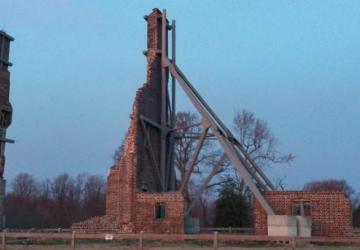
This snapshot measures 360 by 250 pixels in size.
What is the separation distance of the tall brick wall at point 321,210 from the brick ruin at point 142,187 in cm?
394

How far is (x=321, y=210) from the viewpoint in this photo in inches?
1026

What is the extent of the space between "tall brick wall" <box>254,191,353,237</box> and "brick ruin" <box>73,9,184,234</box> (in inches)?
155

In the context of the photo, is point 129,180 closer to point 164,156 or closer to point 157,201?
point 157,201

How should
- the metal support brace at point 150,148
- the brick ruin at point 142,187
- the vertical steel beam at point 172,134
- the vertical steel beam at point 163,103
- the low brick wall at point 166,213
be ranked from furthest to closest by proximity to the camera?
the vertical steel beam at point 172,134
the vertical steel beam at point 163,103
the metal support brace at point 150,148
the brick ruin at point 142,187
the low brick wall at point 166,213

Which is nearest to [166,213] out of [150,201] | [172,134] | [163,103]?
[150,201]

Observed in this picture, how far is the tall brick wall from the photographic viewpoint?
84.5ft

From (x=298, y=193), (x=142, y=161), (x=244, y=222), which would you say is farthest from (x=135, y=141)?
(x=244, y=222)

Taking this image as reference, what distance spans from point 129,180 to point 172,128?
6.32 metres

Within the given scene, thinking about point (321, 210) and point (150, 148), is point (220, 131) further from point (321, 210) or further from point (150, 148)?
point (321, 210)

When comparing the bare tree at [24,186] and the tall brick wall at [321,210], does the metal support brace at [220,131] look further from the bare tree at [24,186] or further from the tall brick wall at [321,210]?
the bare tree at [24,186]

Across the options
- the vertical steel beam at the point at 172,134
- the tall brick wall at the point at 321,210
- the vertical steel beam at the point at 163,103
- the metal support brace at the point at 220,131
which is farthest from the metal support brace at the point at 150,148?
the tall brick wall at the point at 321,210

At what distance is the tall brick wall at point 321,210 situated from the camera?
25766 millimetres

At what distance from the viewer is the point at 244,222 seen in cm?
4059

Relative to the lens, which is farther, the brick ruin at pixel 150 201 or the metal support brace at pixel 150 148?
the metal support brace at pixel 150 148
